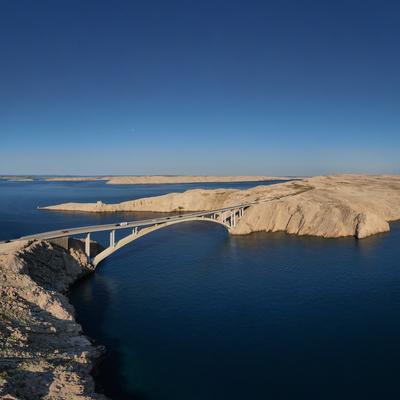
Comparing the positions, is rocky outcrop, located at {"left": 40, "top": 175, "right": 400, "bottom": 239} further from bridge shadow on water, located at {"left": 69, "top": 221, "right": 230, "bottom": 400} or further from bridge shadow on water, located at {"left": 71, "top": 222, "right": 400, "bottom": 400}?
bridge shadow on water, located at {"left": 71, "top": 222, "right": 400, "bottom": 400}

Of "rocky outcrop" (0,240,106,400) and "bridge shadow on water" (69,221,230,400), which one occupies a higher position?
"rocky outcrop" (0,240,106,400)

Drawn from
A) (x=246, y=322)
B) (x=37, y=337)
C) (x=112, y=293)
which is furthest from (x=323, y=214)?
(x=37, y=337)

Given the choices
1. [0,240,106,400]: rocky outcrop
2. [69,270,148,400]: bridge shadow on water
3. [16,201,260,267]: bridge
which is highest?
[16,201,260,267]: bridge

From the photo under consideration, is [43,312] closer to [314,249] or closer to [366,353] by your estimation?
[366,353]

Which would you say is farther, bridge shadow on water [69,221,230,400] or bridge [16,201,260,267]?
bridge [16,201,260,267]

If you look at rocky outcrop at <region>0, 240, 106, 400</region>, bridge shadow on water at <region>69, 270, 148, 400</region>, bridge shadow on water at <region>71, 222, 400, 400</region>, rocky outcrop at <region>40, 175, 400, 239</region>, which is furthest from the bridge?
rocky outcrop at <region>0, 240, 106, 400</region>

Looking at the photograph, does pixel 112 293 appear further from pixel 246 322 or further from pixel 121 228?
pixel 121 228

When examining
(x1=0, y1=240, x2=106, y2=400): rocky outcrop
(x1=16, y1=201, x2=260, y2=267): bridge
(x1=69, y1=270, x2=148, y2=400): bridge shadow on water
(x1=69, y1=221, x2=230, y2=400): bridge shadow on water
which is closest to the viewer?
(x1=0, y1=240, x2=106, y2=400): rocky outcrop

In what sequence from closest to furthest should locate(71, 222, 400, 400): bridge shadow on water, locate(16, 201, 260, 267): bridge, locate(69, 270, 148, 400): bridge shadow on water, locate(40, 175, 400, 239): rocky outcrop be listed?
1. locate(69, 270, 148, 400): bridge shadow on water
2. locate(71, 222, 400, 400): bridge shadow on water
3. locate(16, 201, 260, 267): bridge
4. locate(40, 175, 400, 239): rocky outcrop
